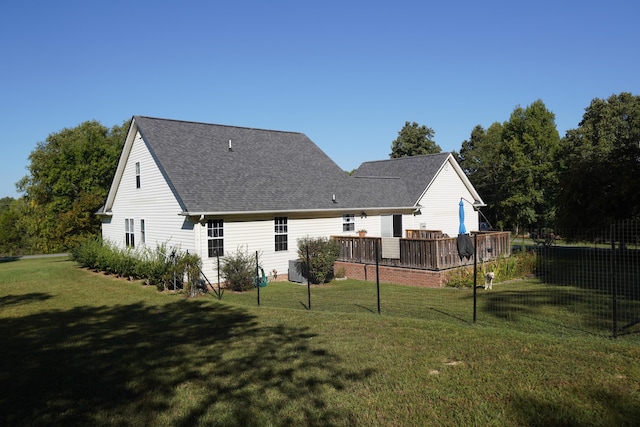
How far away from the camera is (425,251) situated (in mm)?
17516

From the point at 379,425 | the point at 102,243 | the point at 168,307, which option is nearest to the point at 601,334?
the point at 379,425

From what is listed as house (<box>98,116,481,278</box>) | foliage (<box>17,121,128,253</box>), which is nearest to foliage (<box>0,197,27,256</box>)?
foliage (<box>17,121,128,253</box>)

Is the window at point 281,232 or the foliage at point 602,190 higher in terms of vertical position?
the foliage at point 602,190

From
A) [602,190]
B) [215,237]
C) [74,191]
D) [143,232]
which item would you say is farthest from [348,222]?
[74,191]

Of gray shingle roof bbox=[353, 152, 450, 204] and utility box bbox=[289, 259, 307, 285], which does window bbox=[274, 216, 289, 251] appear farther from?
gray shingle roof bbox=[353, 152, 450, 204]

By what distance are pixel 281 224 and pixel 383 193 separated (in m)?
7.28

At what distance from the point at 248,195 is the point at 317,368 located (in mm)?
13127

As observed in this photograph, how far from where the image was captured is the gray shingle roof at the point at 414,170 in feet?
87.8

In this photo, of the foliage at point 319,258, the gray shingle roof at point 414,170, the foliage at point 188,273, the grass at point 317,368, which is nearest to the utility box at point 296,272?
the foliage at point 319,258

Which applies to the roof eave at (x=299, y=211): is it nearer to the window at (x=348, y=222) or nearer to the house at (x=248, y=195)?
the house at (x=248, y=195)

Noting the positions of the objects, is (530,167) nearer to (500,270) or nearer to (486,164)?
(486,164)

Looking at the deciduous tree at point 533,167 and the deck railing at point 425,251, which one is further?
the deciduous tree at point 533,167

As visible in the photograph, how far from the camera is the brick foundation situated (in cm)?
1722

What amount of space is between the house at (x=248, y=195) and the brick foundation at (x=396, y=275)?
8.43 feet
